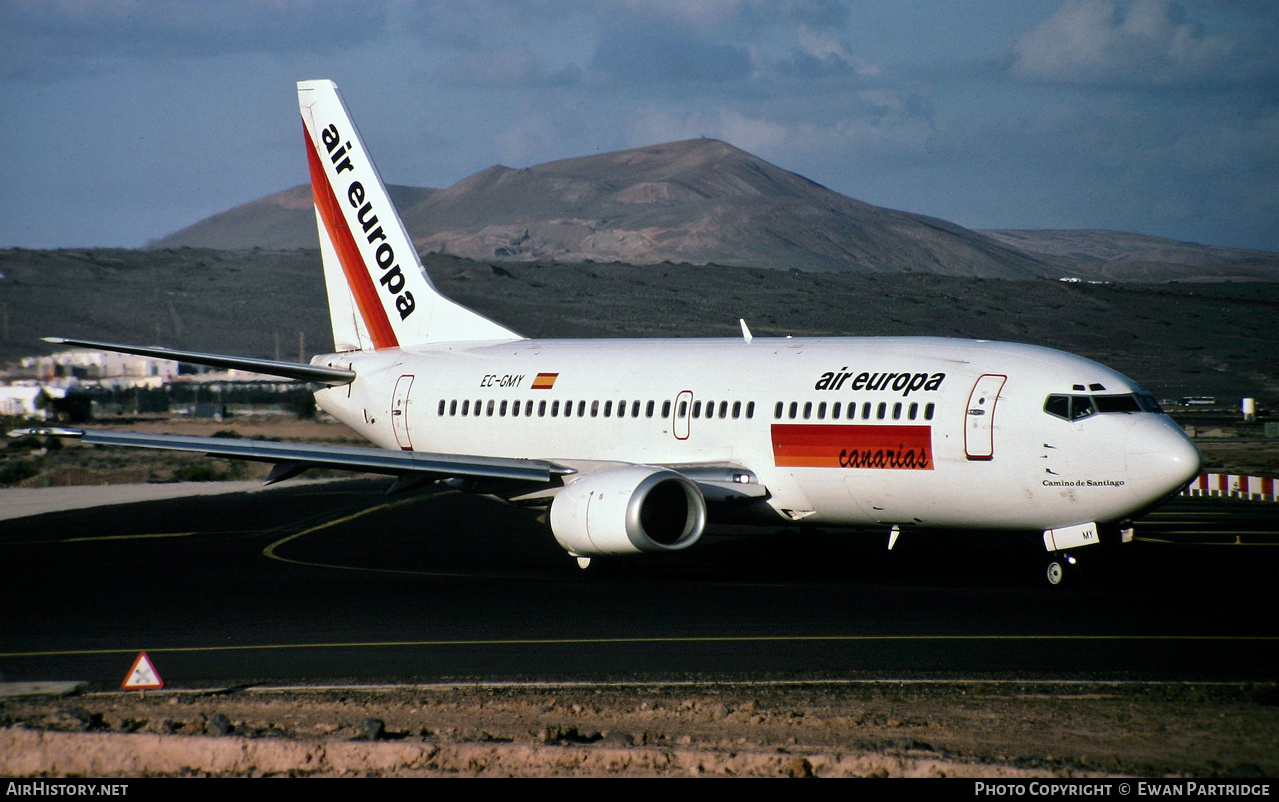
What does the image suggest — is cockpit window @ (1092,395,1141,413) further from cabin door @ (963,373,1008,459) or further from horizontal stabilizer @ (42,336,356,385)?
horizontal stabilizer @ (42,336,356,385)

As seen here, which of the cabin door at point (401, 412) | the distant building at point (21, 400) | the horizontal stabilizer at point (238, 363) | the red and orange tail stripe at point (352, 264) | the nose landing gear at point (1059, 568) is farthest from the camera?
the distant building at point (21, 400)

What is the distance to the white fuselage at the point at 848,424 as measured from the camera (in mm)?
20953

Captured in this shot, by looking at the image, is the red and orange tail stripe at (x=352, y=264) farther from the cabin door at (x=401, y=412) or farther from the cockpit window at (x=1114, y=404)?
the cockpit window at (x=1114, y=404)

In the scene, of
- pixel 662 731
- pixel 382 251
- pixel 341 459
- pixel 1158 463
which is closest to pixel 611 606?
pixel 341 459

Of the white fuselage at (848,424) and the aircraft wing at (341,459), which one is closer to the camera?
the white fuselage at (848,424)

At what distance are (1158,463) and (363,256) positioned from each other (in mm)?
19091

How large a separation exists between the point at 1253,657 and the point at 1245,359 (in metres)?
118

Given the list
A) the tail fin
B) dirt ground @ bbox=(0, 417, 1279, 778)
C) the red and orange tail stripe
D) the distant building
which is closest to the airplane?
the tail fin

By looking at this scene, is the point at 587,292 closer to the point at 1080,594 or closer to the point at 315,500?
the point at 315,500

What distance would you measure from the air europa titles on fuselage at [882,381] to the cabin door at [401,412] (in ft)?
33.9

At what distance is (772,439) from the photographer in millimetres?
23828

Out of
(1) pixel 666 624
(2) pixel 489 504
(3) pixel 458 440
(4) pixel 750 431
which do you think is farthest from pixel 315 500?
(1) pixel 666 624

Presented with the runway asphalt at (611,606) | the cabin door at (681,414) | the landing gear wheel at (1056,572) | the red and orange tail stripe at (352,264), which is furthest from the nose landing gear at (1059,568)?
the red and orange tail stripe at (352,264)

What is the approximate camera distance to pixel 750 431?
24.2 meters
